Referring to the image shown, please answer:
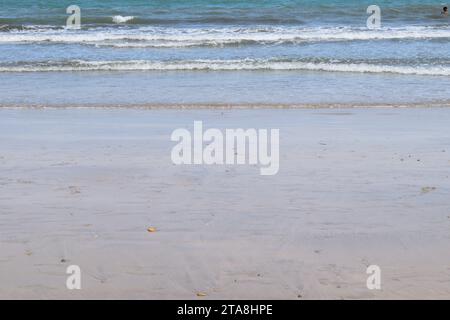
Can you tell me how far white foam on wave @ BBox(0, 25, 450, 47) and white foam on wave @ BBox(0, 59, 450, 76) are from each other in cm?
388

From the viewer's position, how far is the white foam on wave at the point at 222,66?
53.6 feet

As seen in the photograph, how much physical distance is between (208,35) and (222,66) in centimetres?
662

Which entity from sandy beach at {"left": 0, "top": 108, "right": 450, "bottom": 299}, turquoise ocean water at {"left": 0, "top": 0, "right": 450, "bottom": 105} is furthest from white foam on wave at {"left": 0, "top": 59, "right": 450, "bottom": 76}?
sandy beach at {"left": 0, "top": 108, "right": 450, "bottom": 299}

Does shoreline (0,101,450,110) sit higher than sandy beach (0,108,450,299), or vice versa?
shoreline (0,101,450,110)

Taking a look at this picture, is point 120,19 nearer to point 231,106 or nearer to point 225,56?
point 225,56

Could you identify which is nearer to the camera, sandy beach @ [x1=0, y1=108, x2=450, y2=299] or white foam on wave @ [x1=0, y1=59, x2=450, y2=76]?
sandy beach @ [x1=0, y1=108, x2=450, y2=299]

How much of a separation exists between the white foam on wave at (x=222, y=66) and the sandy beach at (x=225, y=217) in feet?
21.1

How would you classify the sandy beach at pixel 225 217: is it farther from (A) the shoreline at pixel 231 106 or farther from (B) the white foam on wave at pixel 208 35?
(B) the white foam on wave at pixel 208 35

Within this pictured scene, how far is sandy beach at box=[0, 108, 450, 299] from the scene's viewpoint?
5012mm

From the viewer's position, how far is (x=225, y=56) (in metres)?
18.9

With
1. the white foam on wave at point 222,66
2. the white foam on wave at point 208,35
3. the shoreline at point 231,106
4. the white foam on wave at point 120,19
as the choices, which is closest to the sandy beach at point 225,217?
the shoreline at point 231,106

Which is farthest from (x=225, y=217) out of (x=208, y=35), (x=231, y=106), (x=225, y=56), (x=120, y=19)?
(x=120, y=19)

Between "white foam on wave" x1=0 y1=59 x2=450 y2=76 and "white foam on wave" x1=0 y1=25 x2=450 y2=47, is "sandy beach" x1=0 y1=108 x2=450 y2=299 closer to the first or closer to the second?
"white foam on wave" x1=0 y1=59 x2=450 y2=76

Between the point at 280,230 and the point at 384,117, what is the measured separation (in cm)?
549
